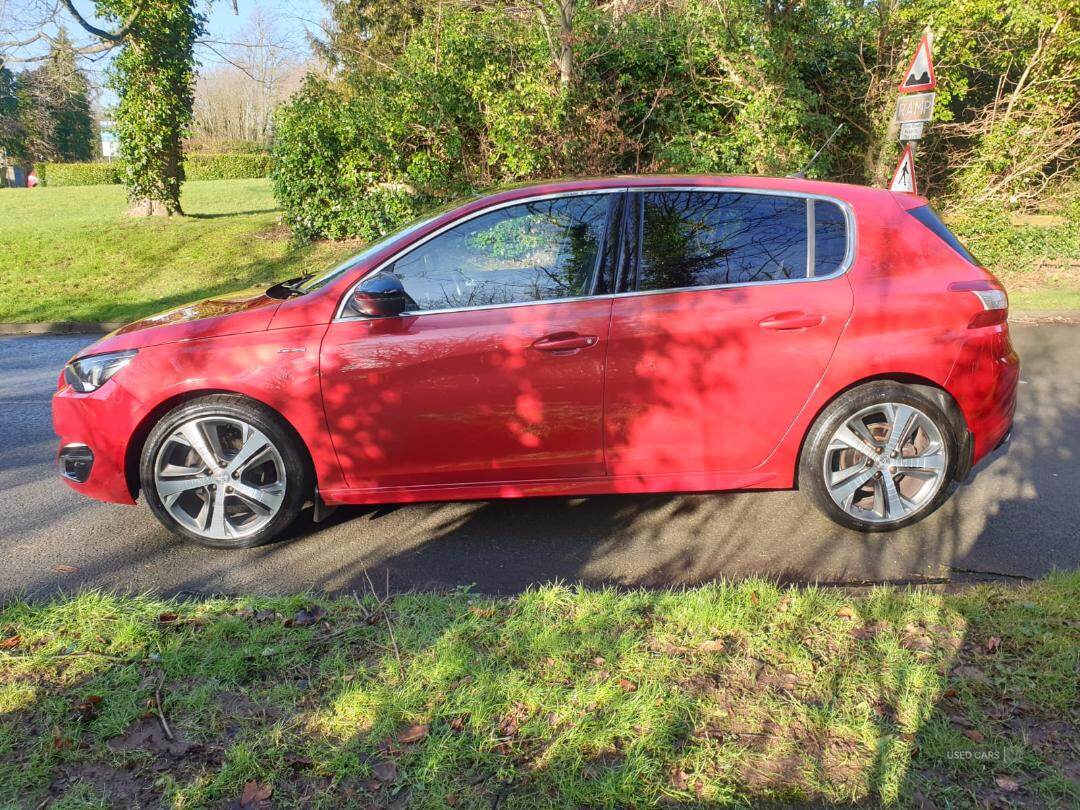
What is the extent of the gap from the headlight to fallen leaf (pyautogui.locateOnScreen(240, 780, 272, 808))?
2.55 meters

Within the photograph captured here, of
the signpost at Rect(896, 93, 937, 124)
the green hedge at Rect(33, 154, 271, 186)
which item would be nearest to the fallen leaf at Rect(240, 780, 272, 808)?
the signpost at Rect(896, 93, 937, 124)

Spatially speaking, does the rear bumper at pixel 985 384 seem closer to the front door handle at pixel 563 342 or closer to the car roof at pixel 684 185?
the car roof at pixel 684 185

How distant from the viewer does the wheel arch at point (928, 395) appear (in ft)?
14.0

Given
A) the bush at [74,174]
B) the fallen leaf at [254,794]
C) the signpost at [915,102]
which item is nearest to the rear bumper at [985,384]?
the fallen leaf at [254,794]

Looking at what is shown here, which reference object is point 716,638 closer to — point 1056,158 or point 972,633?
point 972,633

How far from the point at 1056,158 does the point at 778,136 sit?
5.08 meters

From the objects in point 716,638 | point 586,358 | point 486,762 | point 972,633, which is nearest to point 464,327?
point 586,358

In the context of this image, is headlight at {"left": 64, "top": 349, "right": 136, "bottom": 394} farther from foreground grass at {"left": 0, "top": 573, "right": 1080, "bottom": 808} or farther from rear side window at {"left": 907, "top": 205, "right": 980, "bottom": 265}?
rear side window at {"left": 907, "top": 205, "right": 980, "bottom": 265}

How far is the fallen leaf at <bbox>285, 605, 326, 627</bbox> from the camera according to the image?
3.28m

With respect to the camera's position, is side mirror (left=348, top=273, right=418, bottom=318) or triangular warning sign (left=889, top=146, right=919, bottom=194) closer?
side mirror (left=348, top=273, right=418, bottom=318)

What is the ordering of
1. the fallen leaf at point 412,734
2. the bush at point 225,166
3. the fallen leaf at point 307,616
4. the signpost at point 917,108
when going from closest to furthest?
the fallen leaf at point 412,734 < the fallen leaf at point 307,616 < the signpost at point 917,108 < the bush at point 225,166

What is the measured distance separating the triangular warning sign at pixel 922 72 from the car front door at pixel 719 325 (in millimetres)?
6132

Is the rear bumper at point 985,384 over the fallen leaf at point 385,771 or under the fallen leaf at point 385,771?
over

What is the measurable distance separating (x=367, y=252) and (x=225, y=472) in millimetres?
1340
